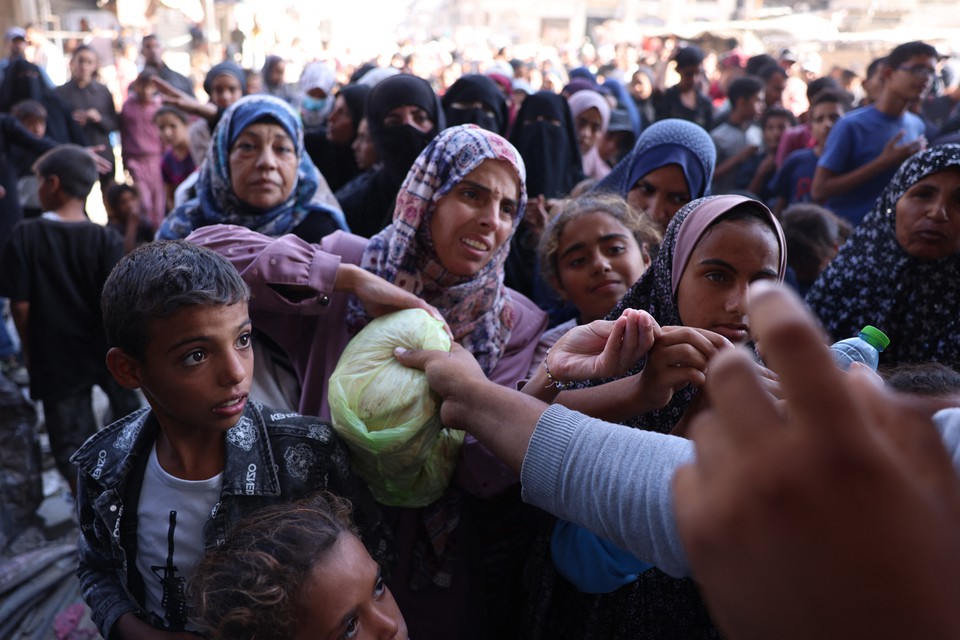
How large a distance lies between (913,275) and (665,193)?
1058 millimetres

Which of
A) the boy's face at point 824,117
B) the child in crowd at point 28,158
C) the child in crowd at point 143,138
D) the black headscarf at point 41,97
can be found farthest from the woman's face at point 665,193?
the black headscarf at point 41,97

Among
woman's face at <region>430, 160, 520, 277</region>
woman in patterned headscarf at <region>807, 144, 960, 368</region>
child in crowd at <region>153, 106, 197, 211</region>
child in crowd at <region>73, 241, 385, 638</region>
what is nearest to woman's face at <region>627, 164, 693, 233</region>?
woman in patterned headscarf at <region>807, 144, 960, 368</region>

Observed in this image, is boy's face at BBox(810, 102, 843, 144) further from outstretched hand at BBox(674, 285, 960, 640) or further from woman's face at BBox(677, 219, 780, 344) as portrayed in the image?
outstretched hand at BBox(674, 285, 960, 640)

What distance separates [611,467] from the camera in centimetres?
101

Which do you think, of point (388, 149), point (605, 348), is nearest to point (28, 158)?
point (388, 149)

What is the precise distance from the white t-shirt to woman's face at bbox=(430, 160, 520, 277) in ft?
3.13

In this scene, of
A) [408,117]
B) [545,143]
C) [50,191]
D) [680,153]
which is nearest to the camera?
[680,153]

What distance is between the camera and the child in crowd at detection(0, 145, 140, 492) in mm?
3391

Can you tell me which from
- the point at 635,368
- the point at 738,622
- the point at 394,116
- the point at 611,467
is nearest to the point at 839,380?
the point at 738,622

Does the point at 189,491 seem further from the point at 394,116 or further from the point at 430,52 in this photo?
the point at 430,52

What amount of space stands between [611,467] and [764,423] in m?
0.56

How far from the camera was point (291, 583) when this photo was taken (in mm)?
1226

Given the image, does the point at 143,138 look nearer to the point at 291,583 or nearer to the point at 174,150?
the point at 174,150

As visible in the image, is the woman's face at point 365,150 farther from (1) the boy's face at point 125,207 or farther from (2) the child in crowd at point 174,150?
(2) the child in crowd at point 174,150
